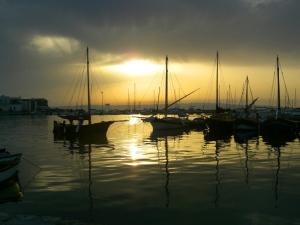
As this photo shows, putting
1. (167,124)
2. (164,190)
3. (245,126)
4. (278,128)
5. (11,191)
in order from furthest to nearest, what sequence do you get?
(167,124), (245,126), (278,128), (11,191), (164,190)

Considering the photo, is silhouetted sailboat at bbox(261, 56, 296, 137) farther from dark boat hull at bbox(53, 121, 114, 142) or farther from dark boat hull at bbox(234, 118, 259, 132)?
dark boat hull at bbox(53, 121, 114, 142)

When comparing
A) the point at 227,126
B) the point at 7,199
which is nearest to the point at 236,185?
the point at 7,199

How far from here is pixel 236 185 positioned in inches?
798

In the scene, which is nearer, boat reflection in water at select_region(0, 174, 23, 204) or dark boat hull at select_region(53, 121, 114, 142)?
boat reflection in water at select_region(0, 174, 23, 204)

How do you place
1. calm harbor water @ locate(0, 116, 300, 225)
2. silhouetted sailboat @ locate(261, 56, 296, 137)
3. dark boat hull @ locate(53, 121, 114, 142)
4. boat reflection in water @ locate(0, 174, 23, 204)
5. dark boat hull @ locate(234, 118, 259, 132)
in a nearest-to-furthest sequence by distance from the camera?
calm harbor water @ locate(0, 116, 300, 225), boat reflection in water @ locate(0, 174, 23, 204), dark boat hull @ locate(53, 121, 114, 142), silhouetted sailboat @ locate(261, 56, 296, 137), dark boat hull @ locate(234, 118, 259, 132)

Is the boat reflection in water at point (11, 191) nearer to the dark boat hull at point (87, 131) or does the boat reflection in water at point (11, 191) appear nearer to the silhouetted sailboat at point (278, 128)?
the dark boat hull at point (87, 131)

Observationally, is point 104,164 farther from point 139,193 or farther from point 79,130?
point 79,130

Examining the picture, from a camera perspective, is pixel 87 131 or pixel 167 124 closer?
pixel 87 131

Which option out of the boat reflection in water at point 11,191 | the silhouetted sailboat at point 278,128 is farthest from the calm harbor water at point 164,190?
the silhouetted sailboat at point 278,128

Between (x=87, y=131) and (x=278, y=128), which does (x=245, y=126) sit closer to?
(x=278, y=128)

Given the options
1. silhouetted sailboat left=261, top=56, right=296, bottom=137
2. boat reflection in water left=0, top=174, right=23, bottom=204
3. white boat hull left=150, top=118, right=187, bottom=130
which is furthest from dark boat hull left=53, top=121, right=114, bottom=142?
boat reflection in water left=0, top=174, right=23, bottom=204

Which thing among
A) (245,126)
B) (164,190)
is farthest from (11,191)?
(245,126)

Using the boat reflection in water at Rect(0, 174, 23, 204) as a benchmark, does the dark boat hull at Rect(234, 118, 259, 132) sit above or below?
above

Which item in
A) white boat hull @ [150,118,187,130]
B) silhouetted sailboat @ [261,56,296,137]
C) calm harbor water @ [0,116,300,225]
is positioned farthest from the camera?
white boat hull @ [150,118,187,130]
